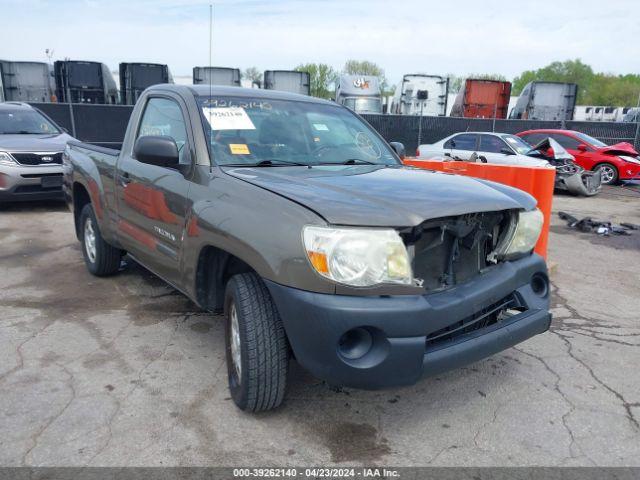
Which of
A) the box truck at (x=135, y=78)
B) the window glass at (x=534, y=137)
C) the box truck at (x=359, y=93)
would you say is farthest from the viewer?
the box truck at (x=359, y=93)

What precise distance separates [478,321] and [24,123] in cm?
932

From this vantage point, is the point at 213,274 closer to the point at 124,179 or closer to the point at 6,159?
the point at 124,179

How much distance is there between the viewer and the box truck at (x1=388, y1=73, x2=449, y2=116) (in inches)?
821

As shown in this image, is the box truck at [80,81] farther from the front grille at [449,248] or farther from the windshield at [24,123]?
the front grille at [449,248]

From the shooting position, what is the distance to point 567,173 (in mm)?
12328

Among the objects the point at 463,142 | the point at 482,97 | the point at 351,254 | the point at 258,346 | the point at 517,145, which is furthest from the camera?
the point at 482,97

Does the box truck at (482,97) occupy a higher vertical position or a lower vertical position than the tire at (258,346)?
higher

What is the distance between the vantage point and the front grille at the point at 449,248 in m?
2.63

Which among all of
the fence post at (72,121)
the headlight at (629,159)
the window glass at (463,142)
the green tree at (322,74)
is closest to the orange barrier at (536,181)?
the window glass at (463,142)

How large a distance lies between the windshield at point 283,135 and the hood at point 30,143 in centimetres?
561

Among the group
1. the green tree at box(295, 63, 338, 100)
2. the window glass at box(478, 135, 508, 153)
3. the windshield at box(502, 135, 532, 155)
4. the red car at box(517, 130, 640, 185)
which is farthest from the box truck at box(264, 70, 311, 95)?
the green tree at box(295, 63, 338, 100)

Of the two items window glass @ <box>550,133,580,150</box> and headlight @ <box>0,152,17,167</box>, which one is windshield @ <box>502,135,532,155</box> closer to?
window glass @ <box>550,133,580,150</box>

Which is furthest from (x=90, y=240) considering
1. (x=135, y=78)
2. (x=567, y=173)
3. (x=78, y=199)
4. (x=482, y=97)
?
(x=482, y=97)

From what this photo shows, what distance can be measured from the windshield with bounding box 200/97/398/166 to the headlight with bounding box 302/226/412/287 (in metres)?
1.17
